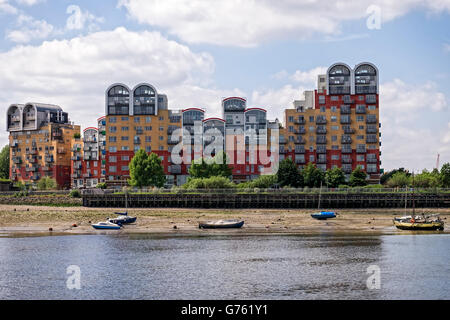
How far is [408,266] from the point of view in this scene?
195ft

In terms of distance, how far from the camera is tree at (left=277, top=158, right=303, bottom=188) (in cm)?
14888

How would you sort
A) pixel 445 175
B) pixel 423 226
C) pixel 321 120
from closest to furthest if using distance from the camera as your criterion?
pixel 423 226 → pixel 445 175 → pixel 321 120

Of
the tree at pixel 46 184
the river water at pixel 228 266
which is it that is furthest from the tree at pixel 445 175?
the tree at pixel 46 184

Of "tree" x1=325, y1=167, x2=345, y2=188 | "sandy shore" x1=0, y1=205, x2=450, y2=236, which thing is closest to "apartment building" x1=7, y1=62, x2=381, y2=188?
"tree" x1=325, y1=167, x2=345, y2=188

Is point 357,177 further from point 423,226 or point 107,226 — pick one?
point 107,226

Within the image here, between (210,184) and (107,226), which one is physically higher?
(210,184)

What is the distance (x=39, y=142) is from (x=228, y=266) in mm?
147309

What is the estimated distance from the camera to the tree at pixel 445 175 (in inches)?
5635

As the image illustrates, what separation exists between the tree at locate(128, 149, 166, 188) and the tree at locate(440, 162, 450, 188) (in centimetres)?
7322

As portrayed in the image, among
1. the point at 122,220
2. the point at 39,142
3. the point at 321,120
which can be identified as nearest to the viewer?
the point at 122,220

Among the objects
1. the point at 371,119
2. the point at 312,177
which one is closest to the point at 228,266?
the point at 312,177

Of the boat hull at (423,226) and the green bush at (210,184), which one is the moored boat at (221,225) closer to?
the boat hull at (423,226)

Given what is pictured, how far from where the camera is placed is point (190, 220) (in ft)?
336
